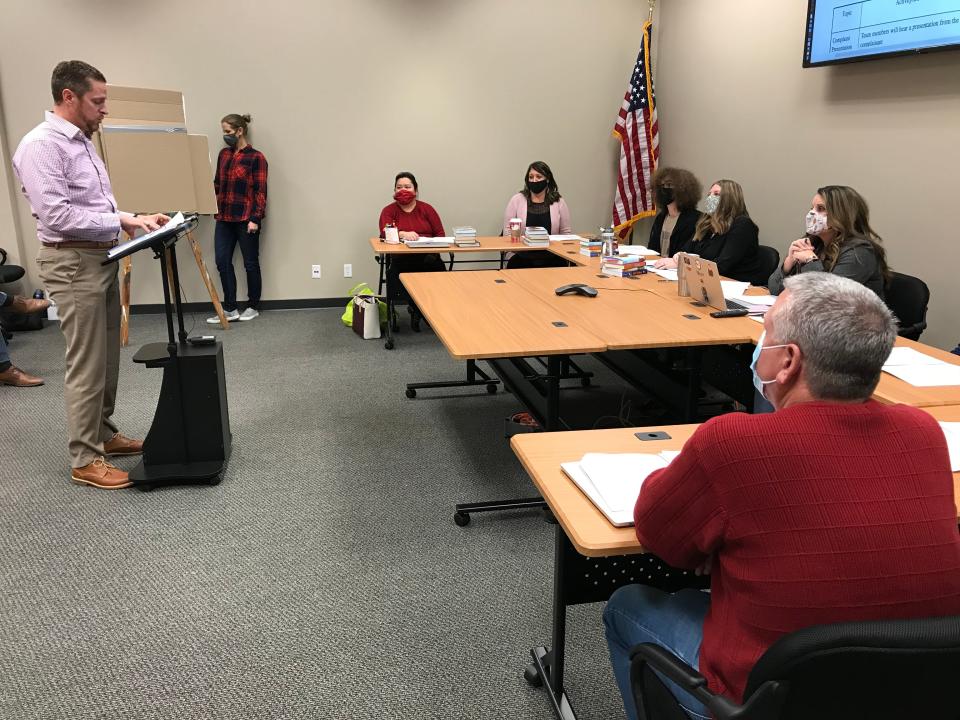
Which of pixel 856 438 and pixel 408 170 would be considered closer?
pixel 856 438

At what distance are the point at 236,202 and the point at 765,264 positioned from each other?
407cm

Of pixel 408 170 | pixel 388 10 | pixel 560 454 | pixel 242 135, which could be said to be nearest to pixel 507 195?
pixel 408 170

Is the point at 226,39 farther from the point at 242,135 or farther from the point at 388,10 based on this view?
the point at 388,10

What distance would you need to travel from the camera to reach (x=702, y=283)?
3.36 m

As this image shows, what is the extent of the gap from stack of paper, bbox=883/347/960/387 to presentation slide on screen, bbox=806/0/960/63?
1910 millimetres

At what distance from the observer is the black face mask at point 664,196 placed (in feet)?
16.0

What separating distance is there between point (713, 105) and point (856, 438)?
5.24 m

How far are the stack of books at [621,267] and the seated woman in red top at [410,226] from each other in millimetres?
1782

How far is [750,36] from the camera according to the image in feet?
17.2

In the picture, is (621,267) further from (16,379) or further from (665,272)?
(16,379)

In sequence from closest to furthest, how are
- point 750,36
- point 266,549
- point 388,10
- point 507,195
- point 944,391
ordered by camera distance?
point 944,391 → point 266,549 → point 750,36 → point 388,10 → point 507,195

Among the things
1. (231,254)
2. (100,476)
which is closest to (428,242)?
(231,254)

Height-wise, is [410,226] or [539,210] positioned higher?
[539,210]

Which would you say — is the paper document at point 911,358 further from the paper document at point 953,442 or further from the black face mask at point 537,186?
the black face mask at point 537,186
